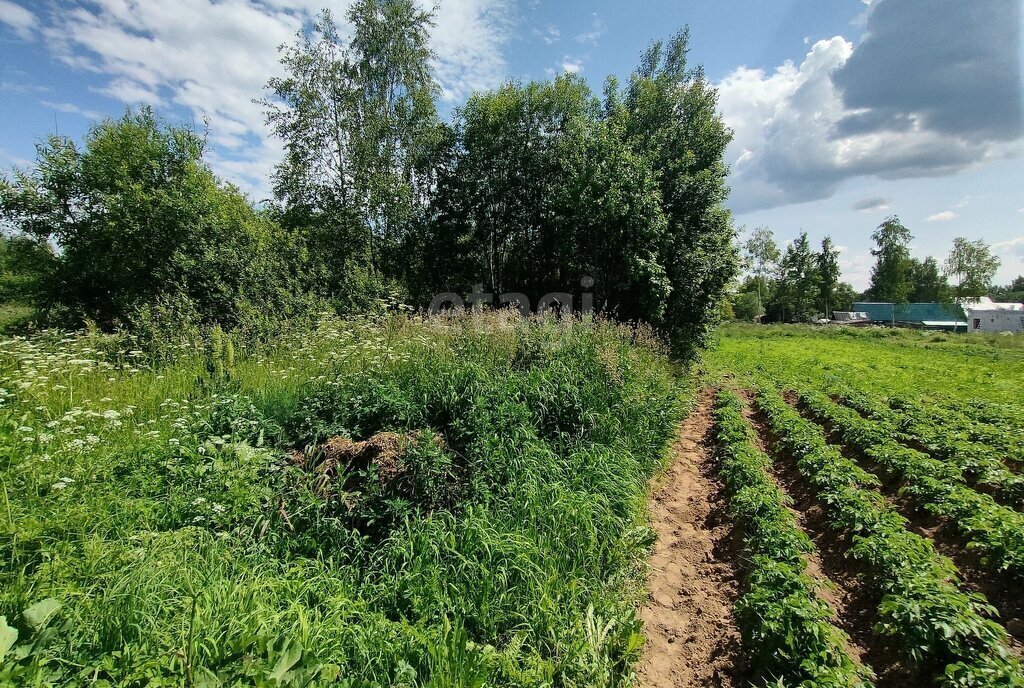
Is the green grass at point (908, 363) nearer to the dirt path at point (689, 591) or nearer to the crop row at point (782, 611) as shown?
the dirt path at point (689, 591)

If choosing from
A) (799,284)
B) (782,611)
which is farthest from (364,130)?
(799,284)

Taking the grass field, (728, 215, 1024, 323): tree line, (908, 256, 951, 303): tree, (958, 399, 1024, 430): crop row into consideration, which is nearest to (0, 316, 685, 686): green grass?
the grass field

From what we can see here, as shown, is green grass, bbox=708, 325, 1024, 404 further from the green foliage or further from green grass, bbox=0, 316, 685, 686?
the green foliage

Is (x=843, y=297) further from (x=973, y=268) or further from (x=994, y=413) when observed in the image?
(x=994, y=413)

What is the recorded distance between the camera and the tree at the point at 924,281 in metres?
63.1

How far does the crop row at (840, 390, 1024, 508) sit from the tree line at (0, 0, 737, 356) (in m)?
6.18

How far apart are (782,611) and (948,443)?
676 centimetres

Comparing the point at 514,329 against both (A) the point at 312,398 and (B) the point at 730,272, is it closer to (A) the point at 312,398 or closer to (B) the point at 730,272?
(A) the point at 312,398

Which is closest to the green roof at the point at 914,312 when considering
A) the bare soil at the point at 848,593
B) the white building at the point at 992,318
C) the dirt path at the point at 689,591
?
the white building at the point at 992,318

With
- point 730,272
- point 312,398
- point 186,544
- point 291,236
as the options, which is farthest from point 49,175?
point 730,272

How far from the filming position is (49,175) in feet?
44.5

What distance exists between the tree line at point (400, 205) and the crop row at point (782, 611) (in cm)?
1042

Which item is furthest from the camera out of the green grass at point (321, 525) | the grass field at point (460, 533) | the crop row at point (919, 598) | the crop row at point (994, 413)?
the crop row at point (994, 413)

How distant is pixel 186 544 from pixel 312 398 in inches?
111
